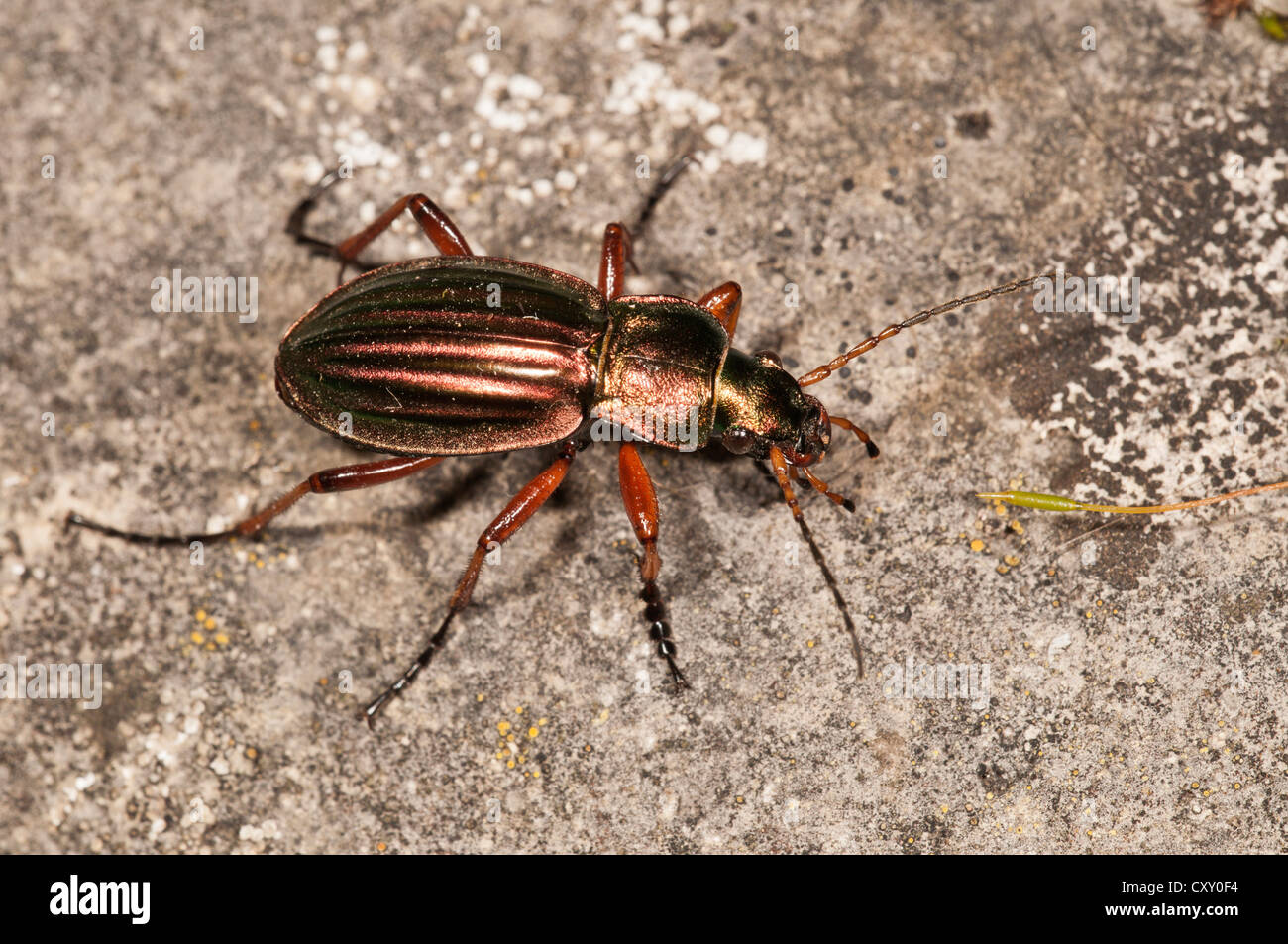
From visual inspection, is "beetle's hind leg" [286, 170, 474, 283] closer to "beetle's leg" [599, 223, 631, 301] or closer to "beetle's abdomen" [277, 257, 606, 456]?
"beetle's abdomen" [277, 257, 606, 456]

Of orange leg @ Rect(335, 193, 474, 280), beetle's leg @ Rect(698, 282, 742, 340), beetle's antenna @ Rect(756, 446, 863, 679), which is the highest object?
orange leg @ Rect(335, 193, 474, 280)

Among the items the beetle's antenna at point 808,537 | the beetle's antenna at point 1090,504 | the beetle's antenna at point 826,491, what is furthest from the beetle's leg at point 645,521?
the beetle's antenna at point 1090,504

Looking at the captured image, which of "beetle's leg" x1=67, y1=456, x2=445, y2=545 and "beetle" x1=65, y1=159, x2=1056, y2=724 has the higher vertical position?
"beetle" x1=65, y1=159, x2=1056, y2=724

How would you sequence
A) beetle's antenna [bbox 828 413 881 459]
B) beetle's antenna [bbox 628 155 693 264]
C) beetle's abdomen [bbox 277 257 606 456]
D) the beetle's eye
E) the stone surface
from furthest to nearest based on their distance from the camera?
beetle's antenna [bbox 628 155 693 264]
the stone surface
beetle's antenna [bbox 828 413 881 459]
the beetle's eye
beetle's abdomen [bbox 277 257 606 456]

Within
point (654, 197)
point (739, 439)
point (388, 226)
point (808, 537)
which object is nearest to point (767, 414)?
point (739, 439)

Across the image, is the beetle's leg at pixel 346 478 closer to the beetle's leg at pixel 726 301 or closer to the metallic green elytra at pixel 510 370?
the metallic green elytra at pixel 510 370

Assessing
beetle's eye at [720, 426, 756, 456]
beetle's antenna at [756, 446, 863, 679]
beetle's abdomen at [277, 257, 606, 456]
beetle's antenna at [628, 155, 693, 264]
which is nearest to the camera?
beetle's antenna at [756, 446, 863, 679]

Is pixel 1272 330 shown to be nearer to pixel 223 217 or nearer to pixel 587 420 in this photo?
pixel 587 420

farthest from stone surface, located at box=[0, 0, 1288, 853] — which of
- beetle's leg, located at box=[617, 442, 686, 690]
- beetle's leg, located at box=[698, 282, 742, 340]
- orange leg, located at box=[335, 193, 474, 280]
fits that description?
orange leg, located at box=[335, 193, 474, 280]
